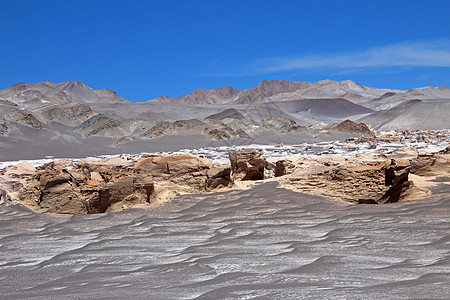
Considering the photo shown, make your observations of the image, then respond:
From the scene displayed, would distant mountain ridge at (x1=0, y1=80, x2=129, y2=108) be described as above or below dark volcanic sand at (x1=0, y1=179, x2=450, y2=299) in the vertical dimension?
above

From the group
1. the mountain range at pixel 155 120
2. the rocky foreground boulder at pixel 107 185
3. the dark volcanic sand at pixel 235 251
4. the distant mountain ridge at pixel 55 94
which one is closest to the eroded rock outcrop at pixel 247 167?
the rocky foreground boulder at pixel 107 185

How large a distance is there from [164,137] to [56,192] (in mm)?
28618

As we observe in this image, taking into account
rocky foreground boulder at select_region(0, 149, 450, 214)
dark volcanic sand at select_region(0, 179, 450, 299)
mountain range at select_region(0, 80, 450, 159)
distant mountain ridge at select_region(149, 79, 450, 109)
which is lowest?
dark volcanic sand at select_region(0, 179, 450, 299)

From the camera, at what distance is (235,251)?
4.05 meters

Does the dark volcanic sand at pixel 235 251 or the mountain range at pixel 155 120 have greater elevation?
the mountain range at pixel 155 120

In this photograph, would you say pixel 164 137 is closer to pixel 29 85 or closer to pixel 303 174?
pixel 303 174

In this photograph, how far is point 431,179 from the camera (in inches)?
307

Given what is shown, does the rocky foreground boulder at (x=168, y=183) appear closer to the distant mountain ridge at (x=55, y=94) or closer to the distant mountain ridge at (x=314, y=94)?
the distant mountain ridge at (x=55, y=94)

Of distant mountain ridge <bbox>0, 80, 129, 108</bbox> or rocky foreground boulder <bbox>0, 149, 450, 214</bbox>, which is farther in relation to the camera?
distant mountain ridge <bbox>0, 80, 129, 108</bbox>

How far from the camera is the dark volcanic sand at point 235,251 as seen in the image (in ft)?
9.56

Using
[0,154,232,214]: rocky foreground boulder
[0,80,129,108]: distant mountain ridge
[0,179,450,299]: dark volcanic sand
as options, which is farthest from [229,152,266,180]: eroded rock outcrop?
[0,80,129,108]: distant mountain ridge

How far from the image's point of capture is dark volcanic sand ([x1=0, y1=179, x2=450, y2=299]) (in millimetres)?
2914

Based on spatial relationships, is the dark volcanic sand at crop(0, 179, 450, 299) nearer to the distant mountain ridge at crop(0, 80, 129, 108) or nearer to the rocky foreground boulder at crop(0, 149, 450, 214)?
the rocky foreground boulder at crop(0, 149, 450, 214)

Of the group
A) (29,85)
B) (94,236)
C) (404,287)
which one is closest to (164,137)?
(94,236)
